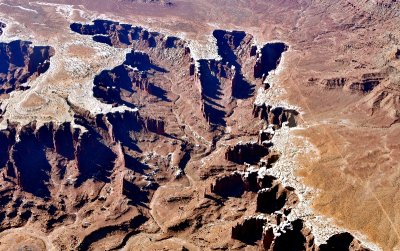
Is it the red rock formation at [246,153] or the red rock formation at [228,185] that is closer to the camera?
the red rock formation at [228,185]

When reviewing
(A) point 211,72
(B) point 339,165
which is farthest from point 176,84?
(B) point 339,165

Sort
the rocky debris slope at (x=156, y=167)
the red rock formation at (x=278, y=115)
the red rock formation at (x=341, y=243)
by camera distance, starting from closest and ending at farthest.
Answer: the red rock formation at (x=341, y=243) < the rocky debris slope at (x=156, y=167) < the red rock formation at (x=278, y=115)

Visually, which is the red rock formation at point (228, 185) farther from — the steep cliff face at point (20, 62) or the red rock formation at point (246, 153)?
the steep cliff face at point (20, 62)

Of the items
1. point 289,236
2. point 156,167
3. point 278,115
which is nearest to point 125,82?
point 156,167

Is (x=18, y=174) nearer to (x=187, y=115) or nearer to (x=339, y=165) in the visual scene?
(x=187, y=115)

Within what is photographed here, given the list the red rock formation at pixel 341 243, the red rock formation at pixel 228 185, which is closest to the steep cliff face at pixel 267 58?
the red rock formation at pixel 228 185

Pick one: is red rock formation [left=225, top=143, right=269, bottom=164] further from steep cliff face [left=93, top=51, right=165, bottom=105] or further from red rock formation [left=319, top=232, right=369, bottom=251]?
steep cliff face [left=93, top=51, right=165, bottom=105]
